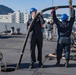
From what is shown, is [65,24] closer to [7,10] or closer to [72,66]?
[72,66]

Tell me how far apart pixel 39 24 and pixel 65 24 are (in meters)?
0.97

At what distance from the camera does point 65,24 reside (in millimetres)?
11086

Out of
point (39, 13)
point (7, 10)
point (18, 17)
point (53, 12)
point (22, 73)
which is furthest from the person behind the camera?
point (7, 10)

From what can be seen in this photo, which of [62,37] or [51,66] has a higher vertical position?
[62,37]

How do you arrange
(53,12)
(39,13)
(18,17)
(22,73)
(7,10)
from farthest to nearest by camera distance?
(7,10), (18,17), (53,12), (39,13), (22,73)

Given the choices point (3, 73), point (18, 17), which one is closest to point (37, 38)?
point (3, 73)

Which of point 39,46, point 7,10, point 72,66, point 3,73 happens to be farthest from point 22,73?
point 7,10

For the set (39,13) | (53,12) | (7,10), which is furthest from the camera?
(7,10)

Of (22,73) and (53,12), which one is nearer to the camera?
(22,73)

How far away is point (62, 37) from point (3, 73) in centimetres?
260

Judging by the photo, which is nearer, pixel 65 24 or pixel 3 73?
pixel 3 73

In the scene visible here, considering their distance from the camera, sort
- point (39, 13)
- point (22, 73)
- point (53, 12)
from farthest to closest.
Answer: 1. point (53, 12)
2. point (39, 13)
3. point (22, 73)

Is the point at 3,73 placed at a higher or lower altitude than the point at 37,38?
lower

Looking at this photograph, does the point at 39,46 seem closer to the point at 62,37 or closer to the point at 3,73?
the point at 62,37
